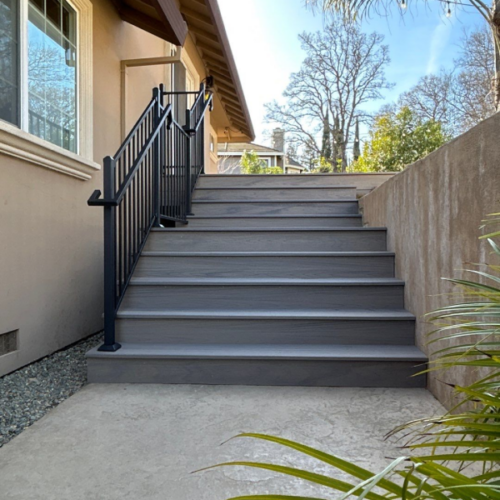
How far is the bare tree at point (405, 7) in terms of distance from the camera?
3.05 metres

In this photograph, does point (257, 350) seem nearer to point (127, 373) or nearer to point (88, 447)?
point (127, 373)

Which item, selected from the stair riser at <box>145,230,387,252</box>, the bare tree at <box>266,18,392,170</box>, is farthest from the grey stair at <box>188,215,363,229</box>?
the bare tree at <box>266,18,392,170</box>

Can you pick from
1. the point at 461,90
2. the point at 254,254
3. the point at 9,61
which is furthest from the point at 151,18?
the point at 461,90

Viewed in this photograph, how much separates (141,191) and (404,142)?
5742mm

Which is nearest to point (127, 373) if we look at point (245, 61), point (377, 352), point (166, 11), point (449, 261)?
point (377, 352)

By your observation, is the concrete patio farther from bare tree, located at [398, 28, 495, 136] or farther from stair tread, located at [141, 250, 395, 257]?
bare tree, located at [398, 28, 495, 136]

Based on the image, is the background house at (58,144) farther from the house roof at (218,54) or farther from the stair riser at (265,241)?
the house roof at (218,54)

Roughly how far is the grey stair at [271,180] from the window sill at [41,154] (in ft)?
5.17

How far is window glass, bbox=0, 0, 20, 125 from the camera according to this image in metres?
2.44

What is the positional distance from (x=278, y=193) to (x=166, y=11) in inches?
79.1

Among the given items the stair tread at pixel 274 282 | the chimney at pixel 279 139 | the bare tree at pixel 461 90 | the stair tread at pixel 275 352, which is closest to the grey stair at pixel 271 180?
the stair tread at pixel 274 282

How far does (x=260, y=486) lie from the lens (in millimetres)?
1341

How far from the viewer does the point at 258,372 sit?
221 centimetres

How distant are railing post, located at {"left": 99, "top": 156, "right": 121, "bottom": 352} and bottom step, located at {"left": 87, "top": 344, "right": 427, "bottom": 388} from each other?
0.41 ft
